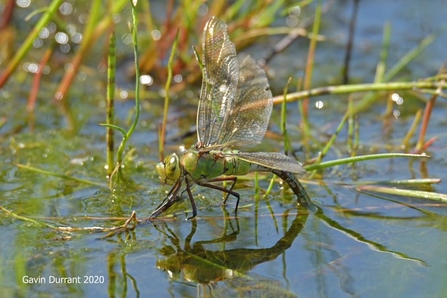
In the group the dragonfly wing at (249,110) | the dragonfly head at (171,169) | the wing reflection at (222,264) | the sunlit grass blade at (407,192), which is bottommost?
the wing reflection at (222,264)

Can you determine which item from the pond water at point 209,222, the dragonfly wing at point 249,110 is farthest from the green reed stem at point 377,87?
the dragonfly wing at point 249,110

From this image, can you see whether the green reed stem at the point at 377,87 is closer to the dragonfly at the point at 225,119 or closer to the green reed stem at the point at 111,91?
the dragonfly at the point at 225,119

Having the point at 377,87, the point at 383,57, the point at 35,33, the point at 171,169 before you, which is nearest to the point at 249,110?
the point at 171,169

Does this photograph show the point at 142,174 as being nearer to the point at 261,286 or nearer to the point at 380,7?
the point at 261,286

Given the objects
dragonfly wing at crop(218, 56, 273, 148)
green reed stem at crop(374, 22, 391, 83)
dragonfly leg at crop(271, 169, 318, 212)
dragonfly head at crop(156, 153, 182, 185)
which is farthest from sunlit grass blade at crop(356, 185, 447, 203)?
green reed stem at crop(374, 22, 391, 83)

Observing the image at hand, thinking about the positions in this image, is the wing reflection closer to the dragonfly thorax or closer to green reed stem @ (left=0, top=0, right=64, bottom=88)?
the dragonfly thorax

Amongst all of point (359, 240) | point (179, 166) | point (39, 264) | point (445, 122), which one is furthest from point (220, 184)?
point (445, 122)
